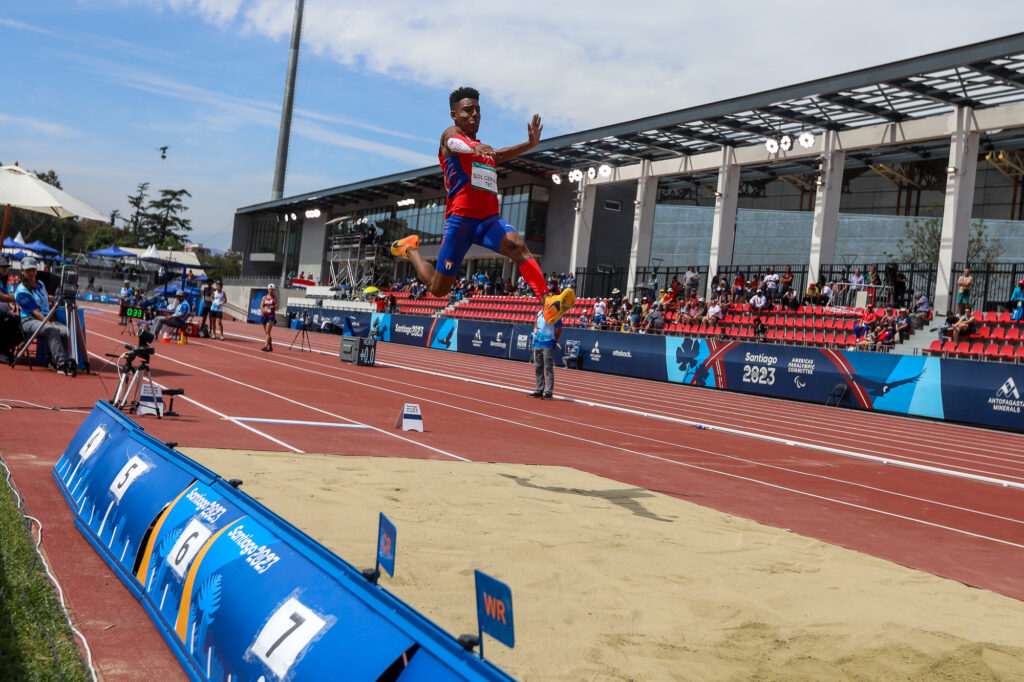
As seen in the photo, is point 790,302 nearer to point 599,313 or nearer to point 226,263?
point 599,313

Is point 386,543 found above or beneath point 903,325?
beneath

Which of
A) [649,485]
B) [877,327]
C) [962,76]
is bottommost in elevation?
[649,485]

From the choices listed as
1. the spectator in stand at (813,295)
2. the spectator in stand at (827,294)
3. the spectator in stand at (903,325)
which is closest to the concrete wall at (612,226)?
the spectator in stand at (813,295)

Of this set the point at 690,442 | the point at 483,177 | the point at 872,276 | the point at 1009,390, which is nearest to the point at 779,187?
the point at 872,276

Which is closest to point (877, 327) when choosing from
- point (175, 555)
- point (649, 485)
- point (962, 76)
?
point (962, 76)

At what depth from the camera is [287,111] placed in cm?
7700

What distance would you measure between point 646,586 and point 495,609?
251 centimetres

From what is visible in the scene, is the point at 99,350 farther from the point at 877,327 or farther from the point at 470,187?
the point at 877,327

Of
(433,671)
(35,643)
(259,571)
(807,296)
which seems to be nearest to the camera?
(433,671)

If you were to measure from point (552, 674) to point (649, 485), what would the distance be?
5.26 metres

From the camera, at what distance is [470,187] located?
607 centimetres

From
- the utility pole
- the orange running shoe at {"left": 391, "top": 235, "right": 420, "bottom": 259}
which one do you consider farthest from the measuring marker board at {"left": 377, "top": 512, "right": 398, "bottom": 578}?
the utility pole

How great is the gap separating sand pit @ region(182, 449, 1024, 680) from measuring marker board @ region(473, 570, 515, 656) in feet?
3.73

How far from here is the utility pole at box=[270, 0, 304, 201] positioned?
7450cm
